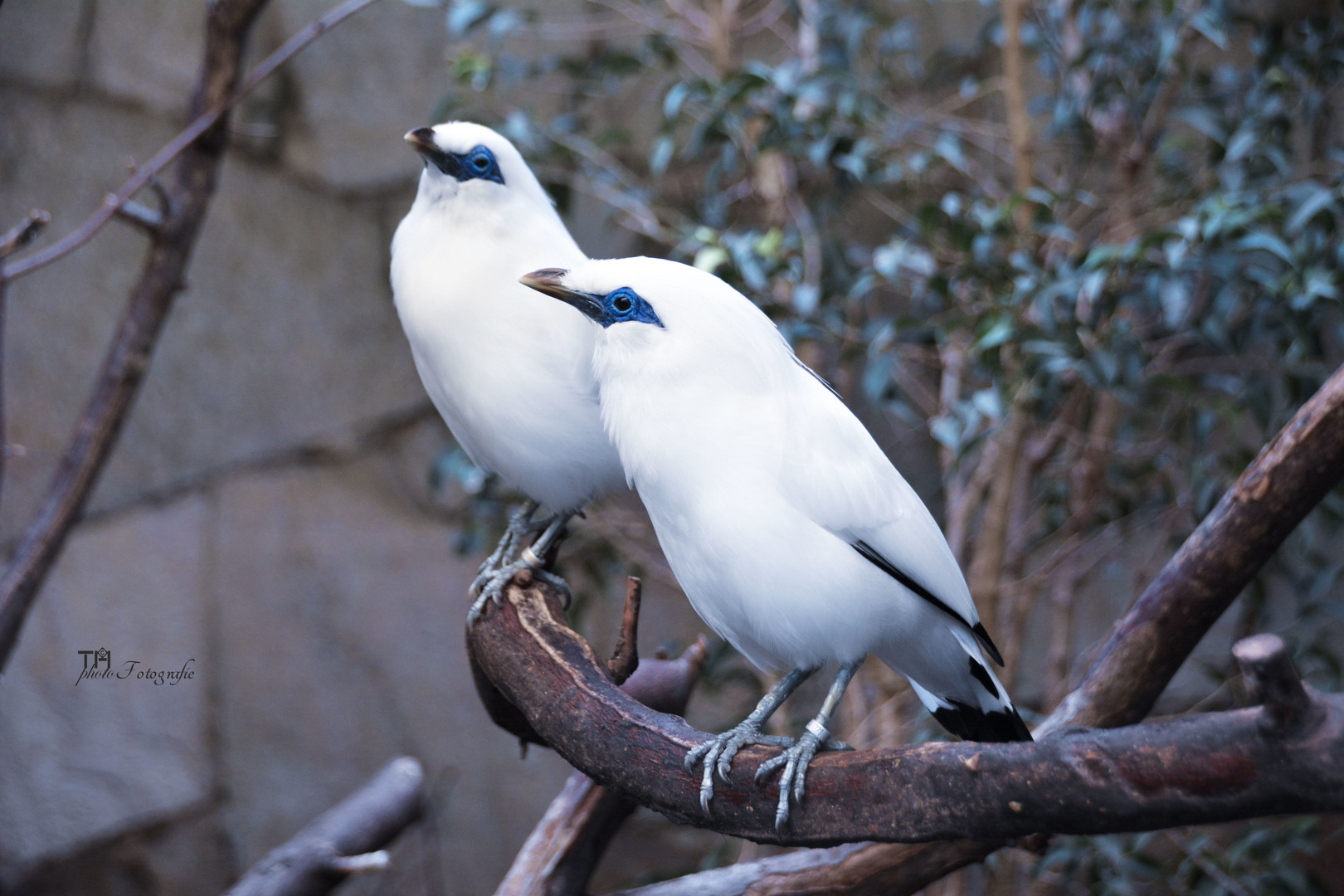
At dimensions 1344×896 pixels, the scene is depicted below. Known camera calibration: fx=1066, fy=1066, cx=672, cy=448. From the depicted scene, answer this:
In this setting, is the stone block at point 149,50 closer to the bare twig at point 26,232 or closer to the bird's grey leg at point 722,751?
the bare twig at point 26,232

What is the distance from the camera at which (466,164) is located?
1290mm

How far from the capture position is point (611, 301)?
3.53 feet

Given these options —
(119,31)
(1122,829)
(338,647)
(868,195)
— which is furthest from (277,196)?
(1122,829)

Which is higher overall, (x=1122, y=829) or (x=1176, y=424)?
(x=1122, y=829)

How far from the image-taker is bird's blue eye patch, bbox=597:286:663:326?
3.49 feet

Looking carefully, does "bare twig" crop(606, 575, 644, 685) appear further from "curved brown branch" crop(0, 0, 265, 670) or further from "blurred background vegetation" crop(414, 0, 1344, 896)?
"curved brown branch" crop(0, 0, 265, 670)

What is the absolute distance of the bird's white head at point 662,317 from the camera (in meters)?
1.05

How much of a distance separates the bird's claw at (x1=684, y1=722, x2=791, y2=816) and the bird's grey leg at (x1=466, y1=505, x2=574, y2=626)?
1.44 ft

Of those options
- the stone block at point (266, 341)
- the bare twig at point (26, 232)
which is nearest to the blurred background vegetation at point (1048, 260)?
the stone block at point (266, 341)

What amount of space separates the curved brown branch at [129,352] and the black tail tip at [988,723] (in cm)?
138

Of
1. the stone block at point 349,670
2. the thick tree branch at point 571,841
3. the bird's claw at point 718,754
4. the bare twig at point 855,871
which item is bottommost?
the stone block at point 349,670

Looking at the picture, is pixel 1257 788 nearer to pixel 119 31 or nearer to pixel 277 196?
pixel 277 196

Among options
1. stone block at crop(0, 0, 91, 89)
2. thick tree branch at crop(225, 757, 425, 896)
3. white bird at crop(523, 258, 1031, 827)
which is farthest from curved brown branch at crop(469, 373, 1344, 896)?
stone block at crop(0, 0, 91, 89)

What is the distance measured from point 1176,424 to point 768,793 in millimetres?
1233
